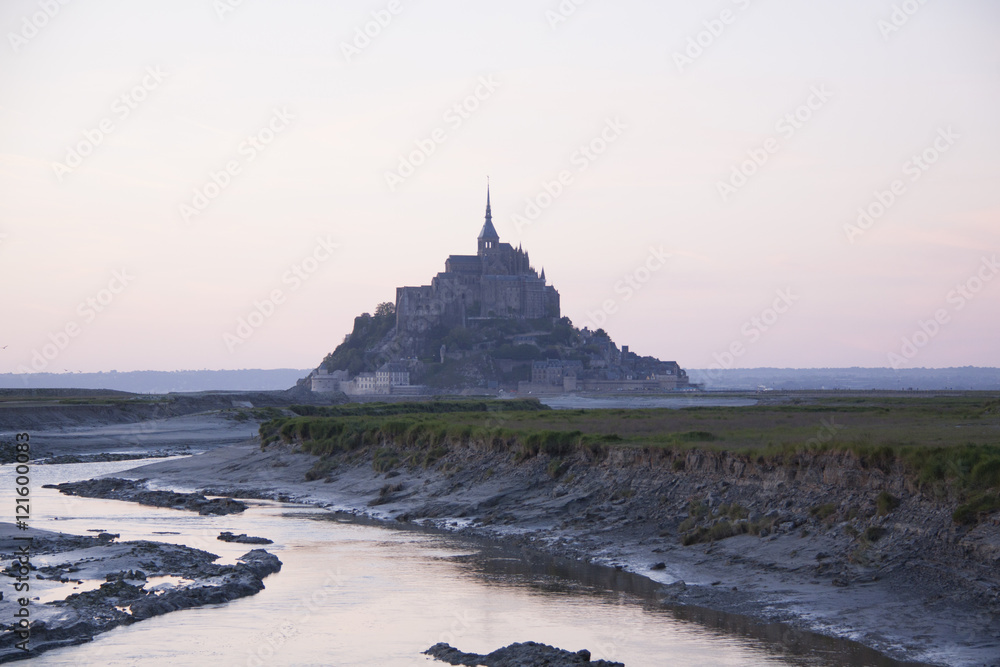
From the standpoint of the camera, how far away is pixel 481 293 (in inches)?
7495

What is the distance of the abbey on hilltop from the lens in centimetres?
18525

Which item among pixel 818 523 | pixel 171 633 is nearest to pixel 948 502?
pixel 818 523

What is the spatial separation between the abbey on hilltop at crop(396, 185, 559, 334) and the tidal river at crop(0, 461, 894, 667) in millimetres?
161257

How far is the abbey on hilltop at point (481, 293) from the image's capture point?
185 meters

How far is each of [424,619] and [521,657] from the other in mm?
3454

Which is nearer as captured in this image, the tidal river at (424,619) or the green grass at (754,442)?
the tidal river at (424,619)

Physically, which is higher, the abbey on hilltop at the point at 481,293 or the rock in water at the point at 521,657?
the abbey on hilltop at the point at 481,293

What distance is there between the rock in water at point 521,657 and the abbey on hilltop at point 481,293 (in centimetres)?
17085

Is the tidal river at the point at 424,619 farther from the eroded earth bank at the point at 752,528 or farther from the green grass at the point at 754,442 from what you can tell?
the green grass at the point at 754,442

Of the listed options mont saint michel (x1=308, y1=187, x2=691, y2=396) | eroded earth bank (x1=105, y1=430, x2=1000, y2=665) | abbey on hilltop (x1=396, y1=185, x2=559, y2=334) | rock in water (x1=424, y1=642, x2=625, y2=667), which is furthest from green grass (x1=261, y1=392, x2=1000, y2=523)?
abbey on hilltop (x1=396, y1=185, x2=559, y2=334)

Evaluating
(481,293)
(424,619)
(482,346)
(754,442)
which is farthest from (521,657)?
(481,293)

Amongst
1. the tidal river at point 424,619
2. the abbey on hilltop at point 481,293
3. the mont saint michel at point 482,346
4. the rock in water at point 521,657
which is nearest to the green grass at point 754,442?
the tidal river at point 424,619

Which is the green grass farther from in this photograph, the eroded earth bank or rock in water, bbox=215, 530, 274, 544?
rock in water, bbox=215, 530, 274, 544

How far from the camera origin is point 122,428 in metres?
70.1
